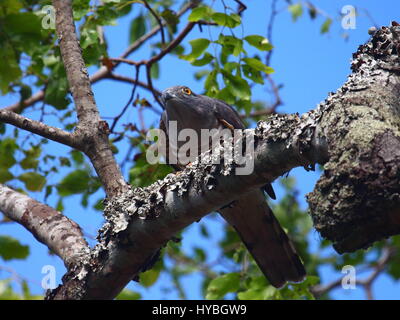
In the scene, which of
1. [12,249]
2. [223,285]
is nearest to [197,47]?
[223,285]

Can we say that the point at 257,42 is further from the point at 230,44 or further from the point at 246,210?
the point at 246,210

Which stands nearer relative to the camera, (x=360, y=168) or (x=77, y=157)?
(x=360, y=168)

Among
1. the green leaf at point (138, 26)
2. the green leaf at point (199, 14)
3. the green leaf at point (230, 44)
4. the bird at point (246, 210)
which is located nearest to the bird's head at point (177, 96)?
the bird at point (246, 210)

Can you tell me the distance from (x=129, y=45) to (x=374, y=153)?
18.3 feet

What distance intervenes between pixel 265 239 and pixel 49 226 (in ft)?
6.89

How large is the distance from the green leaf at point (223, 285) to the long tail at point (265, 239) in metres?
0.37

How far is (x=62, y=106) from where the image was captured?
559cm

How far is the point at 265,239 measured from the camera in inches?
201

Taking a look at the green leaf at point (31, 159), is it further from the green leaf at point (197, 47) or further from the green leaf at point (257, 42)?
the green leaf at point (257, 42)

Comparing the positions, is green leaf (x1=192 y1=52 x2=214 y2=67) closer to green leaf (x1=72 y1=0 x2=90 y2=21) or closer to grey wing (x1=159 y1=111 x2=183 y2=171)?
grey wing (x1=159 y1=111 x2=183 y2=171)

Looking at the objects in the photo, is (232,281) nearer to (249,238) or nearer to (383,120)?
(249,238)

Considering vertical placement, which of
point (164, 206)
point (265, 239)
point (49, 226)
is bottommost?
point (164, 206)
